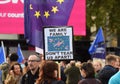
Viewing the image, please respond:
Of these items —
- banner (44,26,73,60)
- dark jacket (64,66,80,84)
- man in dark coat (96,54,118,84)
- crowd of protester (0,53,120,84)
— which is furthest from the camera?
man in dark coat (96,54,118,84)

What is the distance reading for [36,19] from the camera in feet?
39.5

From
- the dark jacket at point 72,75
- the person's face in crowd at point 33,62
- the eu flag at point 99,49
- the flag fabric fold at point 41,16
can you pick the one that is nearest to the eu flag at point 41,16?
the flag fabric fold at point 41,16

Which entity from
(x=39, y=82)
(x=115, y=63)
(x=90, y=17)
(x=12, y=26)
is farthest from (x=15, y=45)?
(x=39, y=82)

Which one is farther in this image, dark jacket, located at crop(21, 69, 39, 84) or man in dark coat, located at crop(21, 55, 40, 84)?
dark jacket, located at crop(21, 69, 39, 84)

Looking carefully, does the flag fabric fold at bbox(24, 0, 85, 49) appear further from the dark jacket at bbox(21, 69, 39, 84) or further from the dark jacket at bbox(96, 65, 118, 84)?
the dark jacket at bbox(96, 65, 118, 84)

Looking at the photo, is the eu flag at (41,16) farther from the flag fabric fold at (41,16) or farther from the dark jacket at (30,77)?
the dark jacket at (30,77)

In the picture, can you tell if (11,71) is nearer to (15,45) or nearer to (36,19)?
(36,19)

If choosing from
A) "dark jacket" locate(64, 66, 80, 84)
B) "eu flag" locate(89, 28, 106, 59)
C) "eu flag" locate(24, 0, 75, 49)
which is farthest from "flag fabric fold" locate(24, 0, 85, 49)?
"eu flag" locate(89, 28, 106, 59)

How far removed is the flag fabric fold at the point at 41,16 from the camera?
1207 centimetres

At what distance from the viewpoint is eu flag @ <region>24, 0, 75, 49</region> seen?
12.1 m

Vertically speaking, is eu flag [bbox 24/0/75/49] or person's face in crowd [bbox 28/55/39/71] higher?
eu flag [bbox 24/0/75/49]

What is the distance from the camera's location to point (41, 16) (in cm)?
1213

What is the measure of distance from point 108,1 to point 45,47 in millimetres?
18926

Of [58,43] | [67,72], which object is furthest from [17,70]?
[58,43]
